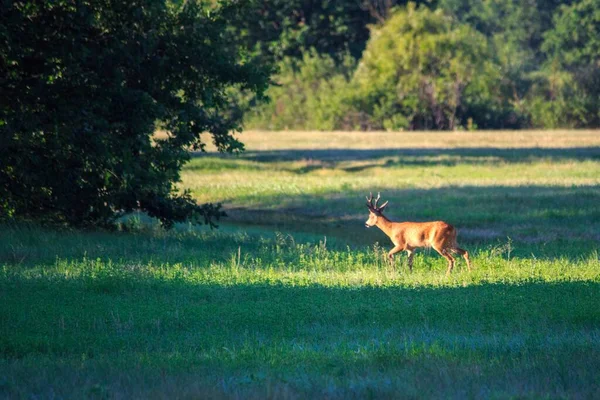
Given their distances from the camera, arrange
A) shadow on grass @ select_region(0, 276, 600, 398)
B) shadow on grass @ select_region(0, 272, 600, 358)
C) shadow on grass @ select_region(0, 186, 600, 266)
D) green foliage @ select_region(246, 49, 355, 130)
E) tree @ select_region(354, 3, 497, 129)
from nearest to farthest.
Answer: shadow on grass @ select_region(0, 276, 600, 398) → shadow on grass @ select_region(0, 272, 600, 358) → shadow on grass @ select_region(0, 186, 600, 266) → tree @ select_region(354, 3, 497, 129) → green foliage @ select_region(246, 49, 355, 130)

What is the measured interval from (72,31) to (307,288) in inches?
272

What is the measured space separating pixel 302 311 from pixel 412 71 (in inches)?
2266

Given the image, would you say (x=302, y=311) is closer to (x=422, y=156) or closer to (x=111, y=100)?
(x=111, y=100)

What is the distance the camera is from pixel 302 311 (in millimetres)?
12086

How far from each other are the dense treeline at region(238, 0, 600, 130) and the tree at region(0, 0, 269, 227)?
4241cm

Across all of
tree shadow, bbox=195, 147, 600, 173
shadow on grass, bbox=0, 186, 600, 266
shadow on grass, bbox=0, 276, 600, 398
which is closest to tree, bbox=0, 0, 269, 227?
shadow on grass, bbox=0, 186, 600, 266

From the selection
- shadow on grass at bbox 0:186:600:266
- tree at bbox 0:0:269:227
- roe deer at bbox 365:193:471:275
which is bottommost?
shadow on grass at bbox 0:186:600:266

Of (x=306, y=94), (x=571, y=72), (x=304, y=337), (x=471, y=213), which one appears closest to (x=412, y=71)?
(x=306, y=94)

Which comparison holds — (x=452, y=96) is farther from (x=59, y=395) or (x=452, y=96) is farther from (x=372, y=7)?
(x=59, y=395)

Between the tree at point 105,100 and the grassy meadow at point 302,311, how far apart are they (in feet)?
2.94

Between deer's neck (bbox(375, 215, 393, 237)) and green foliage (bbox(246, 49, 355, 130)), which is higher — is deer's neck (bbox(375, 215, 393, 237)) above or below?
below

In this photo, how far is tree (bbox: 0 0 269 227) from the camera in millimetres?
17391

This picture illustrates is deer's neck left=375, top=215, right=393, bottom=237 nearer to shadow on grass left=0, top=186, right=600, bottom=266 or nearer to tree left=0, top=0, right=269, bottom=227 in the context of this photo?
shadow on grass left=0, top=186, right=600, bottom=266

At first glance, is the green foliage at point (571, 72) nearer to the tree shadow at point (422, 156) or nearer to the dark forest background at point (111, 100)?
the tree shadow at point (422, 156)
